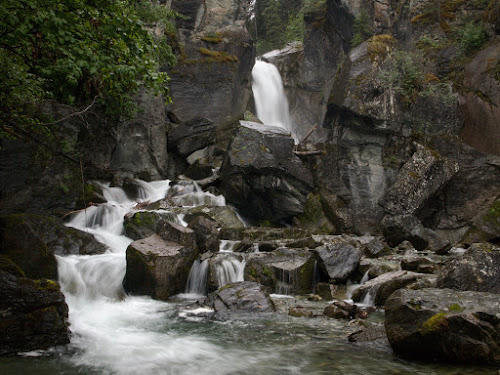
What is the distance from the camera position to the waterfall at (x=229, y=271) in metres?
9.58

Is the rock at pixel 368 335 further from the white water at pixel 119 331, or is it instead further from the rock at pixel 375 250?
the rock at pixel 375 250

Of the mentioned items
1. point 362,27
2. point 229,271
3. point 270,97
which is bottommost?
point 229,271

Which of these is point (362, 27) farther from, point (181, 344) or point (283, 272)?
point (181, 344)

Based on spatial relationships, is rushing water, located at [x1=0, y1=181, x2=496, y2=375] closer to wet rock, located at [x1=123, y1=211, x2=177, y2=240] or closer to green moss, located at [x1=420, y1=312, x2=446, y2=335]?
green moss, located at [x1=420, y1=312, x2=446, y2=335]

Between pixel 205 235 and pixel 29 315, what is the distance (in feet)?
A: 22.0

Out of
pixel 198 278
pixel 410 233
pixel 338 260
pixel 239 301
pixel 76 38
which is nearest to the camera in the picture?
pixel 76 38

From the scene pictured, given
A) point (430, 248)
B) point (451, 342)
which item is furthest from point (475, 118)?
point (451, 342)

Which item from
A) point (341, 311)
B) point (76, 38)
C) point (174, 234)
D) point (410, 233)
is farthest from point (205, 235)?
point (410, 233)

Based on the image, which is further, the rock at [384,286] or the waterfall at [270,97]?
the waterfall at [270,97]

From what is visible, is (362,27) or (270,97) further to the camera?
(270,97)

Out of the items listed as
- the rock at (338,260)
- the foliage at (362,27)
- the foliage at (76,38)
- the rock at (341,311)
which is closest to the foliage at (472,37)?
the foliage at (362,27)

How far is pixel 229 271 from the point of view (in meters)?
9.84

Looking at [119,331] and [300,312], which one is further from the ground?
[300,312]

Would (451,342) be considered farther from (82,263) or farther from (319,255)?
(82,263)
